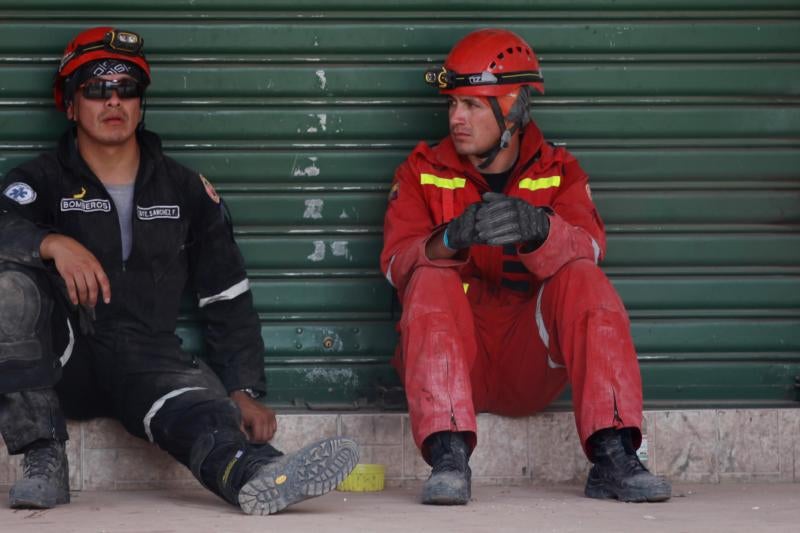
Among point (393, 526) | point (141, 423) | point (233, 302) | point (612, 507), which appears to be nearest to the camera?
point (393, 526)

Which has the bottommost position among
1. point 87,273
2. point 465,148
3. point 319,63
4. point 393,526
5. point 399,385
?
point 393,526

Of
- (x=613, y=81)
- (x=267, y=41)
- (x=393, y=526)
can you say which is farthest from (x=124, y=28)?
(x=393, y=526)

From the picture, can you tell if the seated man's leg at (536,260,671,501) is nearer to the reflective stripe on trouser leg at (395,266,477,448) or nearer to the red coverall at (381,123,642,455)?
the red coverall at (381,123,642,455)

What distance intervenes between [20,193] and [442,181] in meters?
1.68

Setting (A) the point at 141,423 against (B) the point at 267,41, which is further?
(B) the point at 267,41

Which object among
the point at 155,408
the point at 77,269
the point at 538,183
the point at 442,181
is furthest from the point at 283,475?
the point at 538,183

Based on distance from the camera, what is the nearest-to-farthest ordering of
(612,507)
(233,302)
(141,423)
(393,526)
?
(393,526), (612,507), (141,423), (233,302)

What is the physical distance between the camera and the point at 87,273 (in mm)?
5281

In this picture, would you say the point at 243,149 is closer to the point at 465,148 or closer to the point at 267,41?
the point at 267,41

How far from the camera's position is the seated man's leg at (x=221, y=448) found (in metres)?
4.96

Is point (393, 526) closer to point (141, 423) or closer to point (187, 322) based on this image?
point (141, 423)

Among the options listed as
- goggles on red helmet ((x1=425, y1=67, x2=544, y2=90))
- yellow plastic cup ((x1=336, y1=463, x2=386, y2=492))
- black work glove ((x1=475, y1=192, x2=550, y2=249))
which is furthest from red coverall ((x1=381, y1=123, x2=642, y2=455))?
yellow plastic cup ((x1=336, y1=463, x2=386, y2=492))

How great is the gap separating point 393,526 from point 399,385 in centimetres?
162

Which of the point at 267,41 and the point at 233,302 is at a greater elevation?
the point at 267,41
